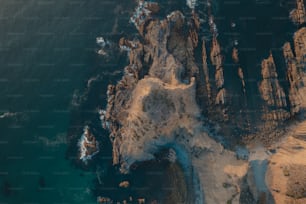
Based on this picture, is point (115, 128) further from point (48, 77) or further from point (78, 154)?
point (48, 77)

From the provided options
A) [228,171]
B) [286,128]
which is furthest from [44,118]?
[286,128]

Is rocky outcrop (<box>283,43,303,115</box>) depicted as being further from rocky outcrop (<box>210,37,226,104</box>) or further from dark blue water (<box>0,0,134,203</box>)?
dark blue water (<box>0,0,134,203</box>)

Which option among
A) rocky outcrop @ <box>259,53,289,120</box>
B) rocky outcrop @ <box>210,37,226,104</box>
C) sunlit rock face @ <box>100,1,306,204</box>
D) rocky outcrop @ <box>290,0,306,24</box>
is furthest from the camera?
rocky outcrop @ <box>290,0,306,24</box>

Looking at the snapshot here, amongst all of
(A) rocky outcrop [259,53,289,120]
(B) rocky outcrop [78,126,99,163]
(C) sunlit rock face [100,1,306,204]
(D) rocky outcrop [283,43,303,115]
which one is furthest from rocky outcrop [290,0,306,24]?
(B) rocky outcrop [78,126,99,163]

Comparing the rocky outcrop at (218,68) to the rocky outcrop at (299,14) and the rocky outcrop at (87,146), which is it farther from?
Result: the rocky outcrop at (87,146)

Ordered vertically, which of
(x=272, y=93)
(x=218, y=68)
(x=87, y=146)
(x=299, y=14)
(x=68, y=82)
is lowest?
(x=87, y=146)

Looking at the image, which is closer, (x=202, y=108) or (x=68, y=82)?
(x=202, y=108)

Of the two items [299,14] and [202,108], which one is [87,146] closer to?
[202,108]

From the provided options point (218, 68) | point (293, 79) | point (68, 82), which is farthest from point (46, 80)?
point (293, 79)

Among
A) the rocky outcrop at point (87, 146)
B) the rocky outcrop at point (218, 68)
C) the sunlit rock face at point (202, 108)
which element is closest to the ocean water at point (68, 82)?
the rocky outcrop at point (87, 146)
